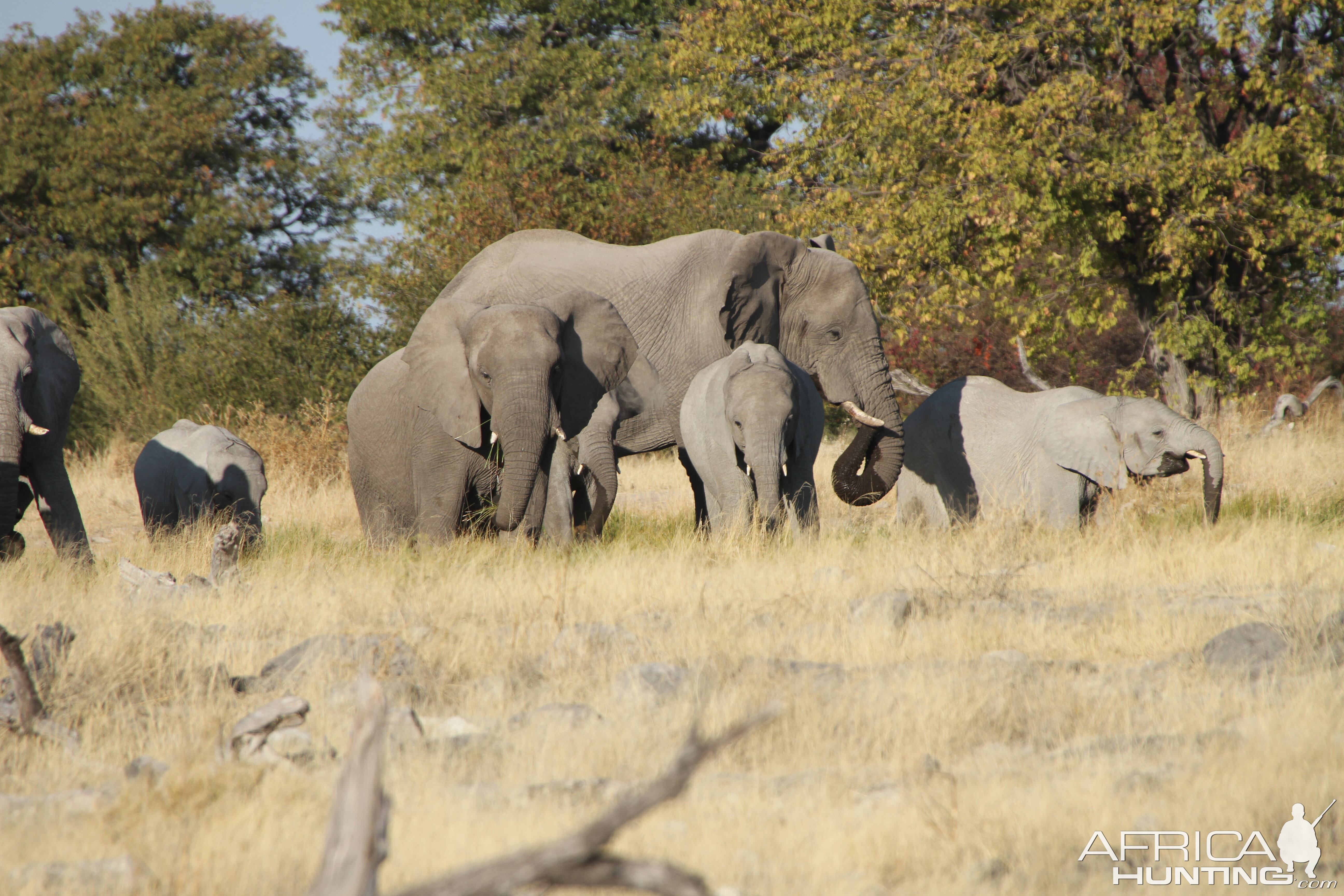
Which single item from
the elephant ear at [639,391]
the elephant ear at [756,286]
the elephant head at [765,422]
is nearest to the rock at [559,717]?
the elephant head at [765,422]

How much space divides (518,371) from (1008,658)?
412 cm

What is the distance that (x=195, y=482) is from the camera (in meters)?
9.81

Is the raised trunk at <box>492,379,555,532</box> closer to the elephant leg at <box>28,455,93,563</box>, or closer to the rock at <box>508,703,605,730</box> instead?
the elephant leg at <box>28,455,93,563</box>

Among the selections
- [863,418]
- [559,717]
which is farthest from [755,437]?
[559,717]

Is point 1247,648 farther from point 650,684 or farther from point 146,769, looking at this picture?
point 146,769

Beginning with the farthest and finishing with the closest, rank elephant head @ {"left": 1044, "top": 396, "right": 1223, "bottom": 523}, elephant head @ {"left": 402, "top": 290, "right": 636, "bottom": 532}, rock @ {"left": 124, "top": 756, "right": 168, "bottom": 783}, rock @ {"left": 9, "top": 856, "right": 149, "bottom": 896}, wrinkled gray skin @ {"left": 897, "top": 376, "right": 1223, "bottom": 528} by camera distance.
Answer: wrinkled gray skin @ {"left": 897, "top": 376, "right": 1223, "bottom": 528}
elephant head @ {"left": 1044, "top": 396, "right": 1223, "bottom": 523}
elephant head @ {"left": 402, "top": 290, "right": 636, "bottom": 532}
rock @ {"left": 124, "top": 756, "right": 168, "bottom": 783}
rock @ {"left": 9, "top": 856, "right": 149, "bottom": 896}

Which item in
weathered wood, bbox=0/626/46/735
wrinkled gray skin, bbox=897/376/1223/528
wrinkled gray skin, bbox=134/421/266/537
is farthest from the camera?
wrinkled gray skin, bbox=134/421/266/537

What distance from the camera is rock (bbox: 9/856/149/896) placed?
303cm

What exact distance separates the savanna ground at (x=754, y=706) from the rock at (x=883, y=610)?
53 millimetres

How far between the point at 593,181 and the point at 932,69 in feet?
32.2

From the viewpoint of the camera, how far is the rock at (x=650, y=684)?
470 cm

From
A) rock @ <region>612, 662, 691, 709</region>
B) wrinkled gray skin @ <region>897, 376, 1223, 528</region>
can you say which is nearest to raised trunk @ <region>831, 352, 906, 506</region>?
wrinkled gray skin @ <region>897, 376, 1223, 528</region>

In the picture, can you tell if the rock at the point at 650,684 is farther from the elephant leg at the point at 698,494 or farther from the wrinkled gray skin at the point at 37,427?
the elephant leg at the point at 698,494

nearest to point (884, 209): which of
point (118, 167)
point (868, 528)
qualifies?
point (868, 528)
